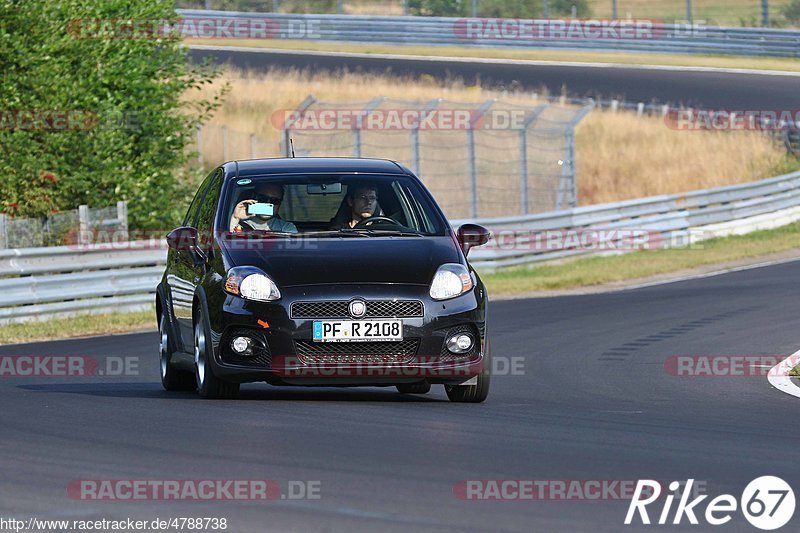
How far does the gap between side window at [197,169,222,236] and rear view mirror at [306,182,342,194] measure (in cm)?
69

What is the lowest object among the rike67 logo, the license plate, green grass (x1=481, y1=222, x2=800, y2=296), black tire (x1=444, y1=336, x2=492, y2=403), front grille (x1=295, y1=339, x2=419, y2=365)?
green grass (x1=481, y1=222, x2=800, y2=296)

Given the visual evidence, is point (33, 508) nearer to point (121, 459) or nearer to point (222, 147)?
point (121, 459)

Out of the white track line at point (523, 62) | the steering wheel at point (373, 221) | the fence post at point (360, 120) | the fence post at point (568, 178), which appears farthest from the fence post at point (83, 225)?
the white track line at point (523, 62)

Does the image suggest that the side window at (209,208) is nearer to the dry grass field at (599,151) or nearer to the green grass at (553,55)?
the dry grass field at (599,151)

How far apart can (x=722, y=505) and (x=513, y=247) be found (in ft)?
67.4

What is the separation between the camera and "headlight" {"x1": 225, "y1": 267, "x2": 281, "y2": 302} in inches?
383

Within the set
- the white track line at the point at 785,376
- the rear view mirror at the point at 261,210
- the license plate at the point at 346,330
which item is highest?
the rear view mirror at the point at 261,210

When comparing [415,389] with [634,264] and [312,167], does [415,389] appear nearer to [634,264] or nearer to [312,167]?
[312,167]

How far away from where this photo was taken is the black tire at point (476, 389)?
403 inches

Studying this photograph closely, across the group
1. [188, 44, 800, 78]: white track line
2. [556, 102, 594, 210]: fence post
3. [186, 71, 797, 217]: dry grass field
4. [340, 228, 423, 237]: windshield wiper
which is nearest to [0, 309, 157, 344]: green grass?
[340, 228, 423, 237]: windshield wiper

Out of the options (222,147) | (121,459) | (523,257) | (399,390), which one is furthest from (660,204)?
(121,459)

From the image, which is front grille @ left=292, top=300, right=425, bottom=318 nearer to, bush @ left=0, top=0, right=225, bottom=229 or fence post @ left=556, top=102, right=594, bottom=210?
bush @ left=0, top=0, right=225, bottom=229

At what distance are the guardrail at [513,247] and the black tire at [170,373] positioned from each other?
8219mm

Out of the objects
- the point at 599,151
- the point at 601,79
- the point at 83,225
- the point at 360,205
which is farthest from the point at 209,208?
the point at 601,79
